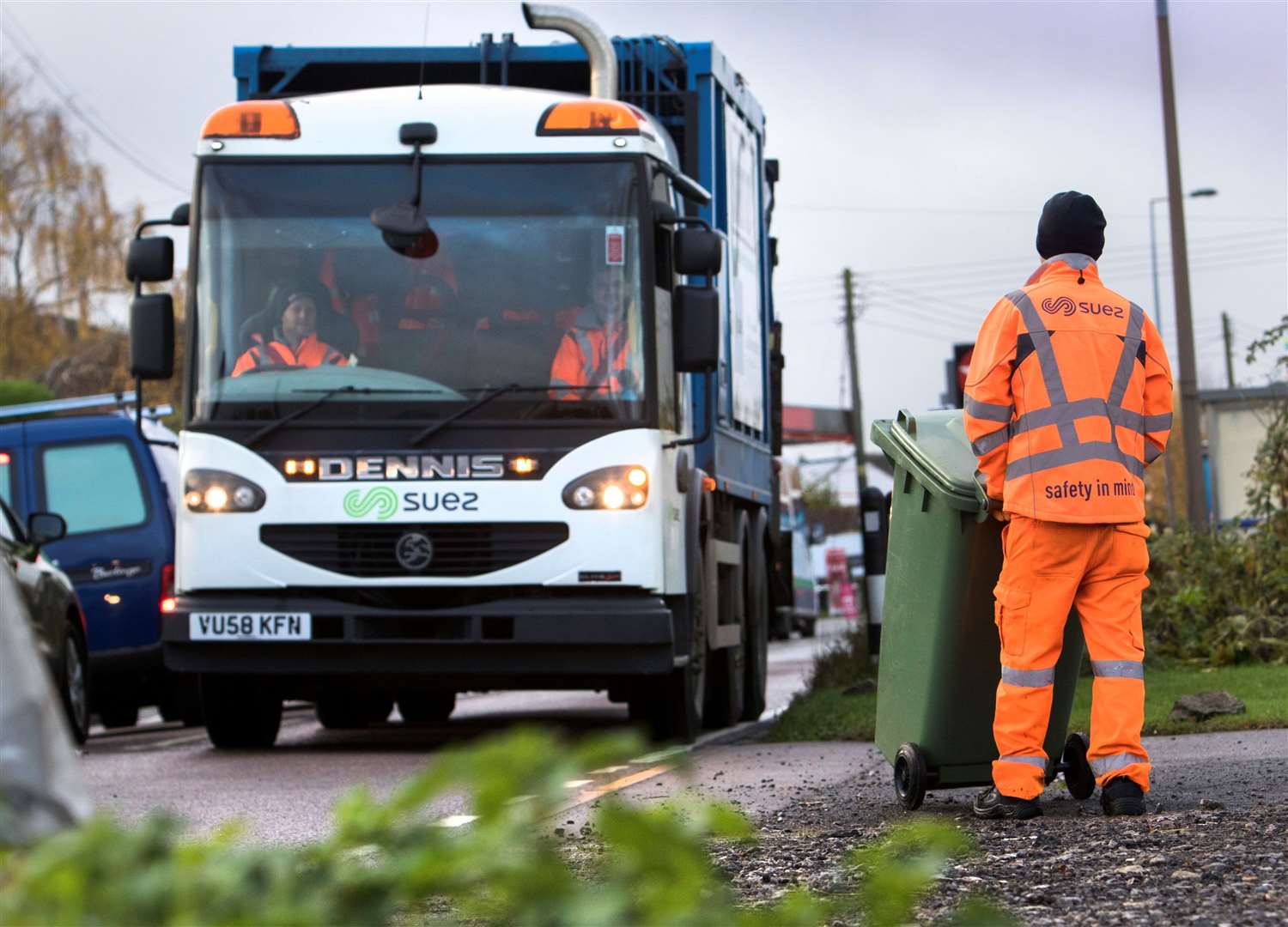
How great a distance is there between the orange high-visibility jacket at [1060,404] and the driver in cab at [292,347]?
14.8 ft

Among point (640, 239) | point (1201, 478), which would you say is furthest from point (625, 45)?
point (1201, 478)

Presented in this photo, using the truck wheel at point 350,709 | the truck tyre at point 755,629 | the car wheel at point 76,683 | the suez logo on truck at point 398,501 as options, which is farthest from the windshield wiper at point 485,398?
the truck wheel at point 350,709

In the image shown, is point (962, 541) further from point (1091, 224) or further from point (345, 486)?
point (345, 486)

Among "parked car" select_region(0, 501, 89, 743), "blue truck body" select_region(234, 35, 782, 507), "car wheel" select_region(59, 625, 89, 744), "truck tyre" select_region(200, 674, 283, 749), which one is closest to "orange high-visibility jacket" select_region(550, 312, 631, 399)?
"blue truck body" select_region(234, 35, 782, 507)

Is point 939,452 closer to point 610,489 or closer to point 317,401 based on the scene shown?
point 610,489

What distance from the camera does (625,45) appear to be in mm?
12023

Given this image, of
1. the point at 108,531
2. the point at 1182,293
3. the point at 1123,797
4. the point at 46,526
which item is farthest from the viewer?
the point at 1182,293

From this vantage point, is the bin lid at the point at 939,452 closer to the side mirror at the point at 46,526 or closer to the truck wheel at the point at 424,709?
the side mirror at the point at 46,526

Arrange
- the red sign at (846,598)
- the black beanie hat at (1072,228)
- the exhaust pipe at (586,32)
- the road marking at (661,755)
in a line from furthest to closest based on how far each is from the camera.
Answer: the red sign at (846,598) → the exhaust pipe at (586,32) → the black beanie hat at (1072,228) → the road marking at (661,755)

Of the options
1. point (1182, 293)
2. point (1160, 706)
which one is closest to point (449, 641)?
point (1160, 706)

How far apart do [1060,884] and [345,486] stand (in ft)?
19.2

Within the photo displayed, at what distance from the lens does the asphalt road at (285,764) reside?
772cm

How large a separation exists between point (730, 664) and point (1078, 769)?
5.40 m

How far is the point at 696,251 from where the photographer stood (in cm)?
998
